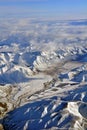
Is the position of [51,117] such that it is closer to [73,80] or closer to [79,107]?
[79,107]

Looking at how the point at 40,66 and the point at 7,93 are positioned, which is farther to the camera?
the point at 40,66

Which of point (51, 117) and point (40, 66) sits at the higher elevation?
point (51, 117)

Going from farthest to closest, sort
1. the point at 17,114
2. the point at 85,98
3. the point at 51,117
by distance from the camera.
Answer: the point at 85,98 → the point at 17,114 → the point at 51,117

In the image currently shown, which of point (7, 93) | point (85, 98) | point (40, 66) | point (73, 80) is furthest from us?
point (40, 66)

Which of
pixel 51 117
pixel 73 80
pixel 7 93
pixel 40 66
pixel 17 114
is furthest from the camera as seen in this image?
pixel 40 66

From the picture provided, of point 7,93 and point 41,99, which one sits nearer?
point 41,99

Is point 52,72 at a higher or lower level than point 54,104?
lower

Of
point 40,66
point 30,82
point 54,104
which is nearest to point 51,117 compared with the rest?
point 54,104

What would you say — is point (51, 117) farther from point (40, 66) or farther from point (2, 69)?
point (40, 66)

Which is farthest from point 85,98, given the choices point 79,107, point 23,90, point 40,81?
point 40,81
